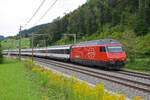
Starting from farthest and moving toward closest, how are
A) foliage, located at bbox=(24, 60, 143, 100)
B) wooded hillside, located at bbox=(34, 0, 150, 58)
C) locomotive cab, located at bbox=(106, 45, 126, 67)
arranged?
wooded hillside, located at bbox=(34, 0, 150, 58) < locomotive cab, located at bbox=(106, 45, 126, 67) < foliage, located at bbox=(24, 60, 143, 100)

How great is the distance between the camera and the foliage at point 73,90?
222 inches

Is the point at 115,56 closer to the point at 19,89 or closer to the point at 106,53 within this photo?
the point at 106,53

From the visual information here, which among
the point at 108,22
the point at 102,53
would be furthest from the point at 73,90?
the point at 108,22

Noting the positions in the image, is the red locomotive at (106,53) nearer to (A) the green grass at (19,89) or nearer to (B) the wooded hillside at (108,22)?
(A) the green grass at (19,89)

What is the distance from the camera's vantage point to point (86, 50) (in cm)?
2386

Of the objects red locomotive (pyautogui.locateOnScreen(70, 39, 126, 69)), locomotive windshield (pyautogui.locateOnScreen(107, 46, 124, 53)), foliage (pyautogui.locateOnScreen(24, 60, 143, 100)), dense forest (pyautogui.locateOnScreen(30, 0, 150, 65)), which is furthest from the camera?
dense forest (pyautogui.locateOnScreen(30, 0, 150, 65))

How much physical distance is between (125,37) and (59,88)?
17774mm

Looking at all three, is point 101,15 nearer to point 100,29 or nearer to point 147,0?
point 100,29

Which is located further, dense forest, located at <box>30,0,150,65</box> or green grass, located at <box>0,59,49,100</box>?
dense forest, located at <box>30,0,150,65</box>

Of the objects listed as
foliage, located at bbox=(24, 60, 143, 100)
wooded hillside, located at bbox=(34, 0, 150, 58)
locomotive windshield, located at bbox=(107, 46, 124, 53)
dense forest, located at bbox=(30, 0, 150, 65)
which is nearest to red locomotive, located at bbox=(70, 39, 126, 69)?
locomotive windshield, located at bbox=(107, 46, 124, 53)

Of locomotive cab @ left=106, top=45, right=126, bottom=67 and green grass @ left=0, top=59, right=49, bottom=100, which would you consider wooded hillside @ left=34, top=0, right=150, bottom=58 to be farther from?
green grass @ left=0, top=59, right=49, bottom=100

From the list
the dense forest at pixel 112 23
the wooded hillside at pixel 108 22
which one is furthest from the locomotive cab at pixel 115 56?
the wooded hillside at pixel 108 22

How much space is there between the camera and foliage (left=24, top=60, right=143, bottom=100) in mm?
A: 5650

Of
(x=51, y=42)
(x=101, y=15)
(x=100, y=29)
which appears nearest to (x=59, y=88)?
(x=100, y=29)
